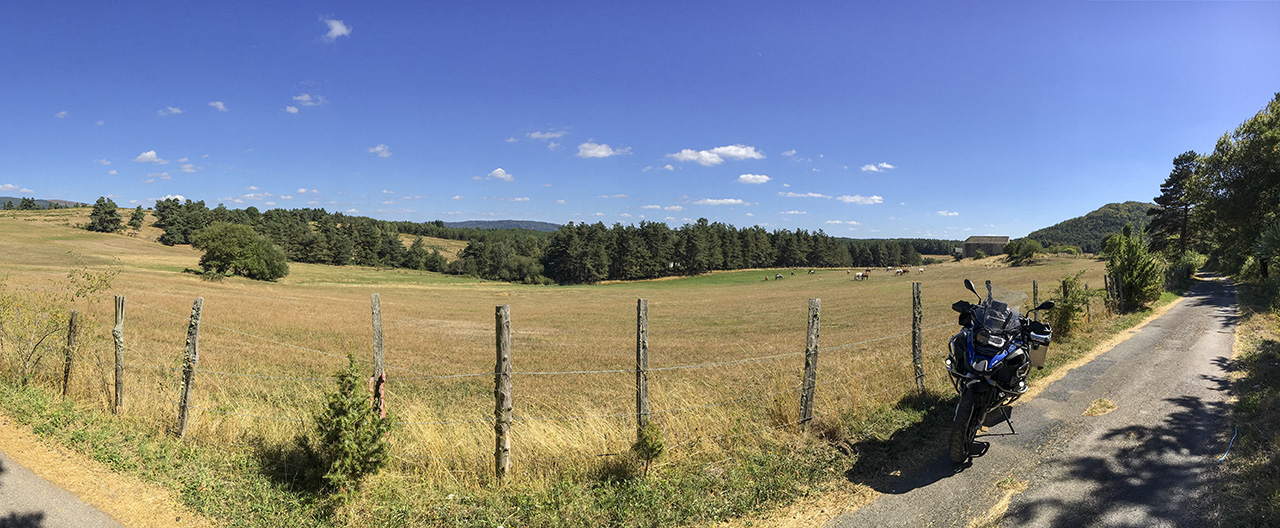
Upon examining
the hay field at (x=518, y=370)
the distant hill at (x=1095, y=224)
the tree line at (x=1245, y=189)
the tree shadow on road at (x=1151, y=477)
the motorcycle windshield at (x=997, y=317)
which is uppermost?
the distant hill at (x=1095, y=224)

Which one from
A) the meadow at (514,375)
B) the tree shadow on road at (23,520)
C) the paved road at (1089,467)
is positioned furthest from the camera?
the meadow at (514,375)

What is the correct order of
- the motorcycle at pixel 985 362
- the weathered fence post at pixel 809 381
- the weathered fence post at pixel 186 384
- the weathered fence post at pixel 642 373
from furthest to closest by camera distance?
the weathered fence post at pixel 809 381
the weathered fence post at pixel 186 384
the weathered fence post at pixel 642 373
the motorcycle at pixel 985 362

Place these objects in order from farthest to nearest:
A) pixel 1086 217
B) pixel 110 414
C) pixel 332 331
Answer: pixel 1086 217
pixel 332 331
pixel 110 414

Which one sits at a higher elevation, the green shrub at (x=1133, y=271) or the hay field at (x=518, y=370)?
the green shrub at (x=1133, y=271)

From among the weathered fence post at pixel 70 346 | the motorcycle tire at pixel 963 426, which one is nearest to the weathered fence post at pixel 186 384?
the weathered fence post at pixel 70 346

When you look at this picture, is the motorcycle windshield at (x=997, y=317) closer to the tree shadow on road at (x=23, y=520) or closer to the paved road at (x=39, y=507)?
the paved road at (x=39, y=507)

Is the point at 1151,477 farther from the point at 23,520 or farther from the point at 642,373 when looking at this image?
the point at 23,520

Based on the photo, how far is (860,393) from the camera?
7316 mm

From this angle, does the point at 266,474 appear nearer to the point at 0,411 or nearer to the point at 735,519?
the point at 0,411

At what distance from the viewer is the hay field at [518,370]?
5.80 metres

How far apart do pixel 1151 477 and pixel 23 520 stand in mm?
10128

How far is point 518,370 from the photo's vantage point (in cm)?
1723

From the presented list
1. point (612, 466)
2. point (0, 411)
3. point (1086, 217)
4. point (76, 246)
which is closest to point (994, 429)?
point (612, 466)

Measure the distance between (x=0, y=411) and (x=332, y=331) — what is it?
18.8 meters
